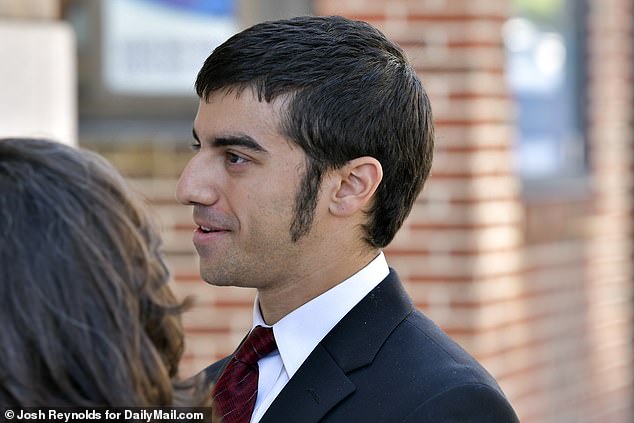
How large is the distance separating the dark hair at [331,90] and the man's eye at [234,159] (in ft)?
0.33

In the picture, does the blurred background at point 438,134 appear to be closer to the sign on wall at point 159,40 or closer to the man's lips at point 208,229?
the sign on wall at point 159,40

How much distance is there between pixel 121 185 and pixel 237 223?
1.46 feet

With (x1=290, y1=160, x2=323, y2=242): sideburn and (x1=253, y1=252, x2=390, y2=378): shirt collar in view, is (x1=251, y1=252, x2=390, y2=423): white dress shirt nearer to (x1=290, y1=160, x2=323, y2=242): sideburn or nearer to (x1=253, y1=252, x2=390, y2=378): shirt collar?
(x1=253, y1=252, x2=390, y2=378): shirt collar

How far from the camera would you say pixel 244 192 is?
2.17m

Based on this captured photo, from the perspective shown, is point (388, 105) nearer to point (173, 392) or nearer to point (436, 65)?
point (173, 392)

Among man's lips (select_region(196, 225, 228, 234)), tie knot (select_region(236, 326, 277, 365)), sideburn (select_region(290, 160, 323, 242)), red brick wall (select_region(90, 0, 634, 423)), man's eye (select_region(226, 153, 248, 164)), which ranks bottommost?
red brick wall (select_region(90, 0, 634, 423))

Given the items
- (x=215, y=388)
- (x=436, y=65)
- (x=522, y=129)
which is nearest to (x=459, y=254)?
(x=436, y=65)

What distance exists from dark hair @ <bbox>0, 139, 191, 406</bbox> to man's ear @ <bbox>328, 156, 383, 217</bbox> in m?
0.52

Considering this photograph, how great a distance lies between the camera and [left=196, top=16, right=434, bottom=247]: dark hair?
2.16 m

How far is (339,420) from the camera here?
2.04 meters

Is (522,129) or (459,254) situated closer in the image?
(459,254)

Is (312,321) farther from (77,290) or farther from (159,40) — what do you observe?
(159,40)

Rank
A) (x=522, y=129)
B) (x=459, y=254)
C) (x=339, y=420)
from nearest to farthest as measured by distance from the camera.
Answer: (x=339, y=420), (x=459, y=254), (x=522, y=129)

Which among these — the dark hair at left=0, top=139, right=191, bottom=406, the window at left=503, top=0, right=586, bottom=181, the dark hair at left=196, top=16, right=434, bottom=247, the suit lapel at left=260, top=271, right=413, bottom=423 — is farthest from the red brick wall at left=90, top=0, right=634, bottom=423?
the dark hair at left=0, top=139, right=191, bottom=406
